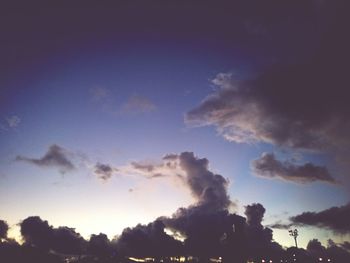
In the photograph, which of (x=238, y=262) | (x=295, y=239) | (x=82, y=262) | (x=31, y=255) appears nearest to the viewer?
(x=295, y=239)

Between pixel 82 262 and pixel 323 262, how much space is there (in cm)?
11997

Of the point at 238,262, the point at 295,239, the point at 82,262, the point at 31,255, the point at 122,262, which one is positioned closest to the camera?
the point at 295,239

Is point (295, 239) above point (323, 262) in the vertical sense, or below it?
above

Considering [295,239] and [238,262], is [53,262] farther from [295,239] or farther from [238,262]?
[238,262]

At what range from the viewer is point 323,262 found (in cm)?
15738

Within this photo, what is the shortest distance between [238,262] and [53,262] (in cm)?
11855

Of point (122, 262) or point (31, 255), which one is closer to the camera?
point (31, 255)

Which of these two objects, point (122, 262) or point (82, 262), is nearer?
point (82, 262)

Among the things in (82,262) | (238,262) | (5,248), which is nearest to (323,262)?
(238,262)

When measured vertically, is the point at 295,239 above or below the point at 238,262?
above

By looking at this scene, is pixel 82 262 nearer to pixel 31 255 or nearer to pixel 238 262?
pixel 31 255

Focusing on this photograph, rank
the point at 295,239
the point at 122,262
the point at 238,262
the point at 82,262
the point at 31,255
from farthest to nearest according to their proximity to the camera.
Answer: the point at 238,262
the point at 122,262
the point at 82,262
the point at 31,255
the point at 295,239

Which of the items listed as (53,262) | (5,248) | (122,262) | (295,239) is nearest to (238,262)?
(122,262)

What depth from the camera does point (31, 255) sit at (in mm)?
123312
